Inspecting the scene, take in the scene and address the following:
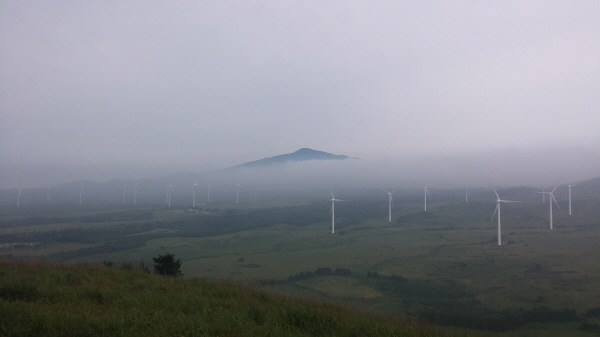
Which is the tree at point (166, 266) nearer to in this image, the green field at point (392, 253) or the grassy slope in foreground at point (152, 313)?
the green field at point (392, 253)

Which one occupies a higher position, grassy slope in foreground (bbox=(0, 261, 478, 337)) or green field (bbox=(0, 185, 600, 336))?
grassy slope in foreground (bbox=(0, 261, 478, 337))

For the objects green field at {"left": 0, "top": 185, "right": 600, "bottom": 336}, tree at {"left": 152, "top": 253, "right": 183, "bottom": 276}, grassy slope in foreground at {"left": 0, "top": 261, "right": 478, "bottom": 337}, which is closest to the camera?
grassy slope in foreground at {"left": 0, "top": 261, "right": 478, "bottom": 337}

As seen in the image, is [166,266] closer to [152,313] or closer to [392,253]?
[152,313]

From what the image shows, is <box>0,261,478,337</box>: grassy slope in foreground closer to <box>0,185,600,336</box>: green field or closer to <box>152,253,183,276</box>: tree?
<box>0,185,600,336</box>: green field

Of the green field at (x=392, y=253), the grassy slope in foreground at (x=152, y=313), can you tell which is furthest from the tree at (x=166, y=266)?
the grassy slope in foreground at (x=152, y=313)

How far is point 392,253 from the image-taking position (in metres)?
69.2

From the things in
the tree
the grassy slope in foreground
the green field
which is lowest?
the green field

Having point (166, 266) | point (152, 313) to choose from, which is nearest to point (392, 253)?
point (166, 266)

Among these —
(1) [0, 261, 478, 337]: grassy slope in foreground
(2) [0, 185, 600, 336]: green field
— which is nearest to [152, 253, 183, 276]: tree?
(2) [0, 185, 600, 336]: green field

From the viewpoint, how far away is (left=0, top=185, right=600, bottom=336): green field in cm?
3494

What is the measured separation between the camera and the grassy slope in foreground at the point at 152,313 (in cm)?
680

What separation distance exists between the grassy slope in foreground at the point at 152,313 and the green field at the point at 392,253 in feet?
21.4

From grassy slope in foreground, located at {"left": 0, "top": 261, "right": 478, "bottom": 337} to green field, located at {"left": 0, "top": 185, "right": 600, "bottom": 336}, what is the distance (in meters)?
6.52

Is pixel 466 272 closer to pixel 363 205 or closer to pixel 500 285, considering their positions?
pixel 500 285
